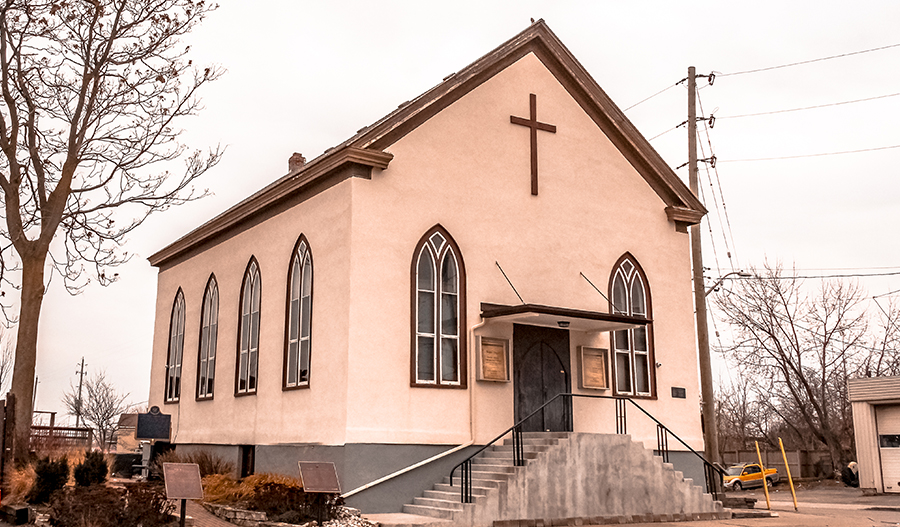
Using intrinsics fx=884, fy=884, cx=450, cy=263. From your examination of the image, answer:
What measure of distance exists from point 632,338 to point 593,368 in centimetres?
145

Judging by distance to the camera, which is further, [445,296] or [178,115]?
[178,115]

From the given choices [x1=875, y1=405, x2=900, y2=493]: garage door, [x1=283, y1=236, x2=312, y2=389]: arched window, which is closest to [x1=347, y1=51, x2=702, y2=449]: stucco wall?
[x1=283, y1=236, x2=312, y2=389]: arched window

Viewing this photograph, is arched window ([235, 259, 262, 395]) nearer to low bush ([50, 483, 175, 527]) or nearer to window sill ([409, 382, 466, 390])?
window sill ([409, 382, 466, 390])

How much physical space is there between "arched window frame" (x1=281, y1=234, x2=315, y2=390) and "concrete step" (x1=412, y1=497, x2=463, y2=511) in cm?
327

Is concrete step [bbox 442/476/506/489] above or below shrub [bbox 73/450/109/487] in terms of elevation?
below

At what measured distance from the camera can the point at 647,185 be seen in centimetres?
2027

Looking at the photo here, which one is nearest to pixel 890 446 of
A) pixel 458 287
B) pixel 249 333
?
pixel 458 287

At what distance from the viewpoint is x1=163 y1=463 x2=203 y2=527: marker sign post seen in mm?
12320

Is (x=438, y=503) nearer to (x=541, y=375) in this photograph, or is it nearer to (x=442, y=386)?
(x=442, y=386)

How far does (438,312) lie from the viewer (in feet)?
54.9

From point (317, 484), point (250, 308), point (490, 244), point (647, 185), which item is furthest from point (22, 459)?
point (647, 185)

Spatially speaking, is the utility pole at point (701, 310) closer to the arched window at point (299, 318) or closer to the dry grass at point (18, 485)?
the arched window at point (299, 318)

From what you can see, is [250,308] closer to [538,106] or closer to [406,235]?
[406,235]

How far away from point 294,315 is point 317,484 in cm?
531
